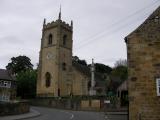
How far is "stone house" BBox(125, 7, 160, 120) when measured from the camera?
60.4 feet

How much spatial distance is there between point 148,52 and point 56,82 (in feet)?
159

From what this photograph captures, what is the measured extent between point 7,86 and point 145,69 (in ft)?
159

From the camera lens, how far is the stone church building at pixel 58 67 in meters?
67.7

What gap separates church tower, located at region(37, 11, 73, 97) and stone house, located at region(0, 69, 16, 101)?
7.15 m

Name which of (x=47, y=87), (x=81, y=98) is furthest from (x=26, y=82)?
(x=81, y=98)

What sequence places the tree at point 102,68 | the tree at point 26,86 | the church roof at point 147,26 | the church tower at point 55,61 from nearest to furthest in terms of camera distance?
the church roof at point 147,26 → the church tower at point 55,61 → the tree at point 26,86 → the tree at point 102,68

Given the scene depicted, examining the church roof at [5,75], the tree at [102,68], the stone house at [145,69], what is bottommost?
the stone house at [145,69]

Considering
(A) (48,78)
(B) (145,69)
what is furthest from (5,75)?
(B) (145,69)

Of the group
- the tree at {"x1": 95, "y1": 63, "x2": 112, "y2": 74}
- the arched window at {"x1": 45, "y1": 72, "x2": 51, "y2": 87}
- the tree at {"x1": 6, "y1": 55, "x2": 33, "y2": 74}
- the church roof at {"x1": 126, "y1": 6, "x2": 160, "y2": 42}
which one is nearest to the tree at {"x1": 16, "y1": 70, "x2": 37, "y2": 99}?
the arched window at {"x1": 45, "y1": 72, "x2": 51, "y2": 87}

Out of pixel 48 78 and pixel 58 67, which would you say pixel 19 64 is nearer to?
pixel 48 78

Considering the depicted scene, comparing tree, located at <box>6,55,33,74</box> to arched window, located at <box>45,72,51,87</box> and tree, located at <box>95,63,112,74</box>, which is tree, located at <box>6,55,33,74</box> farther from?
arched window, located at <box>45,72,51,87</box>

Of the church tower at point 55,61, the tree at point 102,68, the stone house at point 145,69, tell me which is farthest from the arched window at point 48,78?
the stone house at point 145,69

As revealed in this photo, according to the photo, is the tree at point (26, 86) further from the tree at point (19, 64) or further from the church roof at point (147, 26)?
the church roof at point (147, 26)

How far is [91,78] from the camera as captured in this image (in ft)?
228
